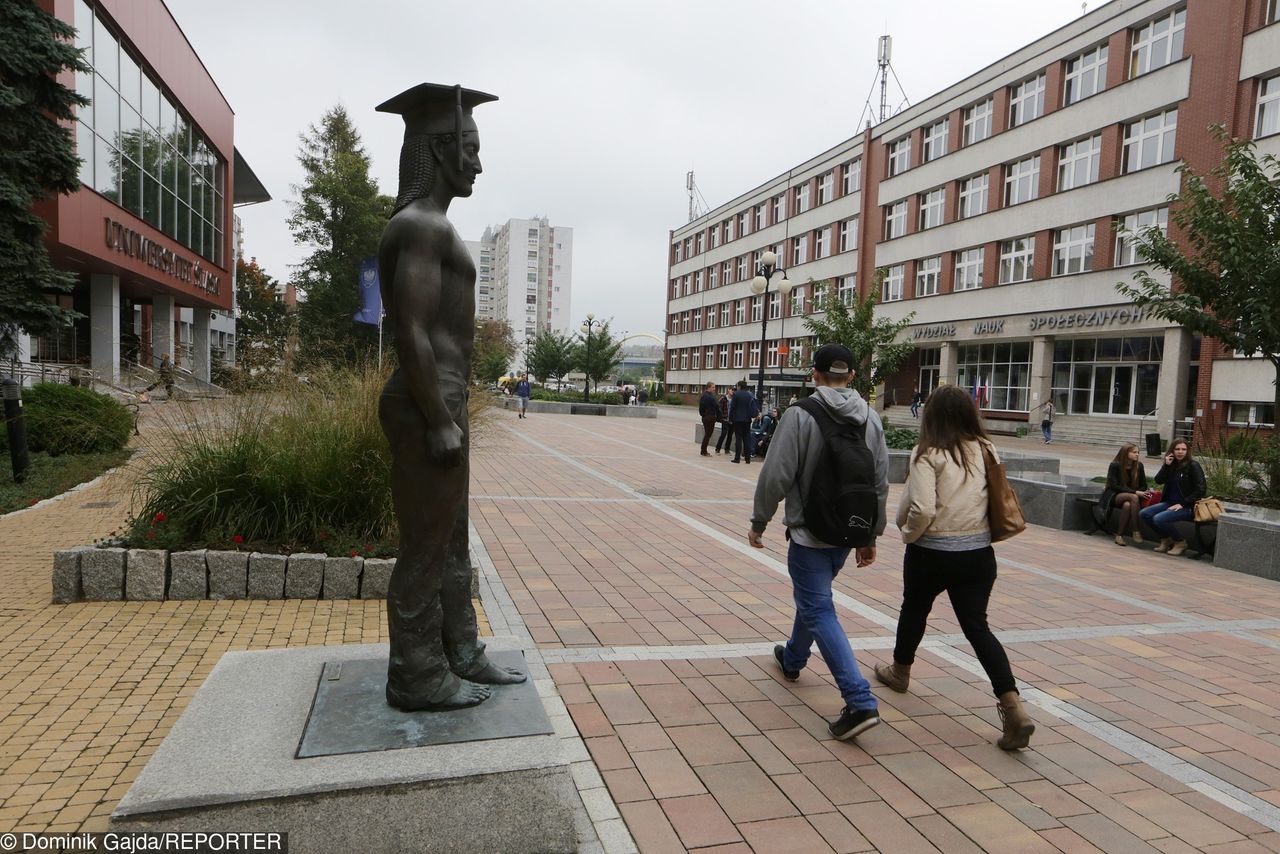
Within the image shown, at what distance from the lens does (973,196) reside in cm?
3653

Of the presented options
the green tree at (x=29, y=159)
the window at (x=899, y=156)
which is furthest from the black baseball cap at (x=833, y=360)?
the window at (x=899, y=156)

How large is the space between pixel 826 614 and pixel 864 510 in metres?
0.56


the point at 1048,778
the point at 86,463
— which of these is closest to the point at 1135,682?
the point at 1048,778

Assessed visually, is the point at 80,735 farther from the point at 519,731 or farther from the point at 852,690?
the point at 852,690

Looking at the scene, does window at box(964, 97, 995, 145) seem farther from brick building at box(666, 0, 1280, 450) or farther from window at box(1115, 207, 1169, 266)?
window at box(1115, 207, 1169, 266)

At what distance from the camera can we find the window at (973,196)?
1406 inches

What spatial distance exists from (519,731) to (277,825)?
83cm

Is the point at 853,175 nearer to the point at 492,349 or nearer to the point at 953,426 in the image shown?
the point at 492,349

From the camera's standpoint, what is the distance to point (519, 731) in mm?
2916

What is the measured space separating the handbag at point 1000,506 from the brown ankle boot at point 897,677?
3.02 ft

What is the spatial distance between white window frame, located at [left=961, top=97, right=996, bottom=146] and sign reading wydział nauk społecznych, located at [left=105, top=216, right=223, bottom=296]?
3351cm

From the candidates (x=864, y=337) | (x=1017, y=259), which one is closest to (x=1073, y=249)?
(x=1017, y=259)

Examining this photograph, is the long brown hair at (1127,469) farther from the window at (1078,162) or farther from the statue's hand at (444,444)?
the window at (1078,162)

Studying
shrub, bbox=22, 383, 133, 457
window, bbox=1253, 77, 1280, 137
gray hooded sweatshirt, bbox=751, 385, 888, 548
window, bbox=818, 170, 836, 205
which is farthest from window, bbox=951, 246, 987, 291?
gray hooded sweatshirt, bbox=751, 385, 888, 548
